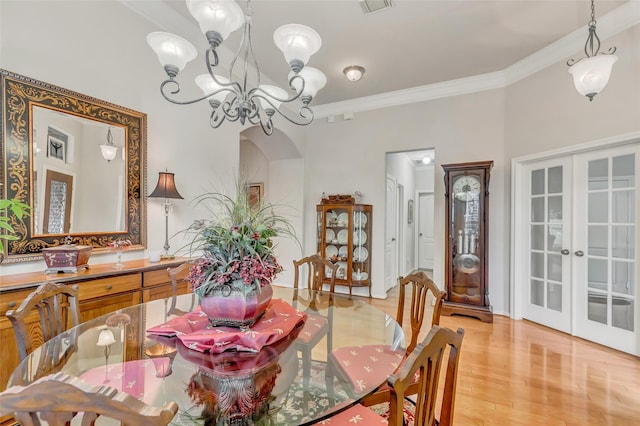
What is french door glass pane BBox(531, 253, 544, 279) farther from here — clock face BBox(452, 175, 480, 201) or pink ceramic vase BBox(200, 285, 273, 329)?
pink ceramic vase BBox(200, 285, 273, 329)

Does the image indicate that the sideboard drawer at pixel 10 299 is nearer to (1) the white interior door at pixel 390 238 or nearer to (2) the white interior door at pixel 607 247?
(1) the white interior door at pixel 390 238

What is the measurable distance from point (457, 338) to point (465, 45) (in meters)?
3.62

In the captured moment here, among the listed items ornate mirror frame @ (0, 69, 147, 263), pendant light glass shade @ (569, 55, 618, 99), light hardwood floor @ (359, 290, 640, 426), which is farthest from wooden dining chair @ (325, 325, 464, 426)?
pendant light glass shade @ (569, 55, 618, 99)

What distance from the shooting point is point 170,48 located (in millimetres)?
1737

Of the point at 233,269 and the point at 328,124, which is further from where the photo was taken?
the point at 328,124

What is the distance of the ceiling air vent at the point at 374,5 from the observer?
2.71 m

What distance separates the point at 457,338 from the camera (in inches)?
38.0

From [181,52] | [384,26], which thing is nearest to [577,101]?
[384,26]

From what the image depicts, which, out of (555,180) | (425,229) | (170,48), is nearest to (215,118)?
(170,48)

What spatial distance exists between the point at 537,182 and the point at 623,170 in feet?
2.79

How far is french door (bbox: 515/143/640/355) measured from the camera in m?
2.90

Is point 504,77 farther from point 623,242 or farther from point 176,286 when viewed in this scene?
point 176,286

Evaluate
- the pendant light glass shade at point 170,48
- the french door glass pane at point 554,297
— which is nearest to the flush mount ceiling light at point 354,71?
the pendant light glass shade at point 170,48

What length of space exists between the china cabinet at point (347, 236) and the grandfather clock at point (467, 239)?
4.22 feet
